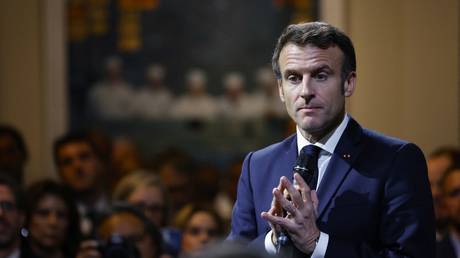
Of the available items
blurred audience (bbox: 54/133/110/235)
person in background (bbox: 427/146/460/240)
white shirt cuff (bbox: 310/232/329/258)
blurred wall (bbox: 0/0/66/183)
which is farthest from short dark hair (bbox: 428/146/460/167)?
white shirt cuff (bbox: 310/232/329/258)

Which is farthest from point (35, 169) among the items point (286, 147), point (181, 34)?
point (286, 147)

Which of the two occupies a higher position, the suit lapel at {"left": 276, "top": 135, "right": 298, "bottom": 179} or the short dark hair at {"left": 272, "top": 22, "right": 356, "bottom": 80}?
the short dark hair at {"left": 272, "top": 22, "right": 356, "bottom": 80}

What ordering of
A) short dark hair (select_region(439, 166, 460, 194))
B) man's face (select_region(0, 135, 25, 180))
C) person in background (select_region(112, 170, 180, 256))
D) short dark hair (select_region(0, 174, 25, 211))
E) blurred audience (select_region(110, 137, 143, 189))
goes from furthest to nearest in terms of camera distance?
blurred audience (select_region(110, 137, 143, 189))
man's face (select_region(0, 135, 25, 180))
short dark hair (select_region(439, 166, 460, 194))
person in background (select_region(112, 170, 180, 256))
short dark hair (select_region(0, 174, 25, 211))

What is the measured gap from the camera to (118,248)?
465 cm

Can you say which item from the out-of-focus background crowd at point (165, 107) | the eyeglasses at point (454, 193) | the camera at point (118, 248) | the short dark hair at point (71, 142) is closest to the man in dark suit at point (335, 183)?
the out-of-focus background crowd at point (165, 107)

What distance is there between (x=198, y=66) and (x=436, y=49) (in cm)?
316

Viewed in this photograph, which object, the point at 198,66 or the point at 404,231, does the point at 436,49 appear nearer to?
the point at 198,66

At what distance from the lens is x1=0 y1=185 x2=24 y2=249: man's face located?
4645mm

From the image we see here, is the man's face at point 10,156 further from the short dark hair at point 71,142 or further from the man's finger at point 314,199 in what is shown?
the man's finger at point 314,199

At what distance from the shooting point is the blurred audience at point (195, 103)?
1006 centimetres

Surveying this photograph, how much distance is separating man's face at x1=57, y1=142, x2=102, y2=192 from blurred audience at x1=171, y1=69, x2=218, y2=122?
3.67 m

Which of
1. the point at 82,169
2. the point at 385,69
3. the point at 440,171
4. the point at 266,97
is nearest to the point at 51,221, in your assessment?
the point at 82,169

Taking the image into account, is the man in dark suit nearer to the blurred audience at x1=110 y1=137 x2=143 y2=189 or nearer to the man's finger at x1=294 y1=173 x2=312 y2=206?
the man's finger at x1=294 y1=173 x2=312 y2=206

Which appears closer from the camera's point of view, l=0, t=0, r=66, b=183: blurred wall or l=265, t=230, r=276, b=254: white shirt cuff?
l=265, t=230, r=276, b=254: white shirt cuff
